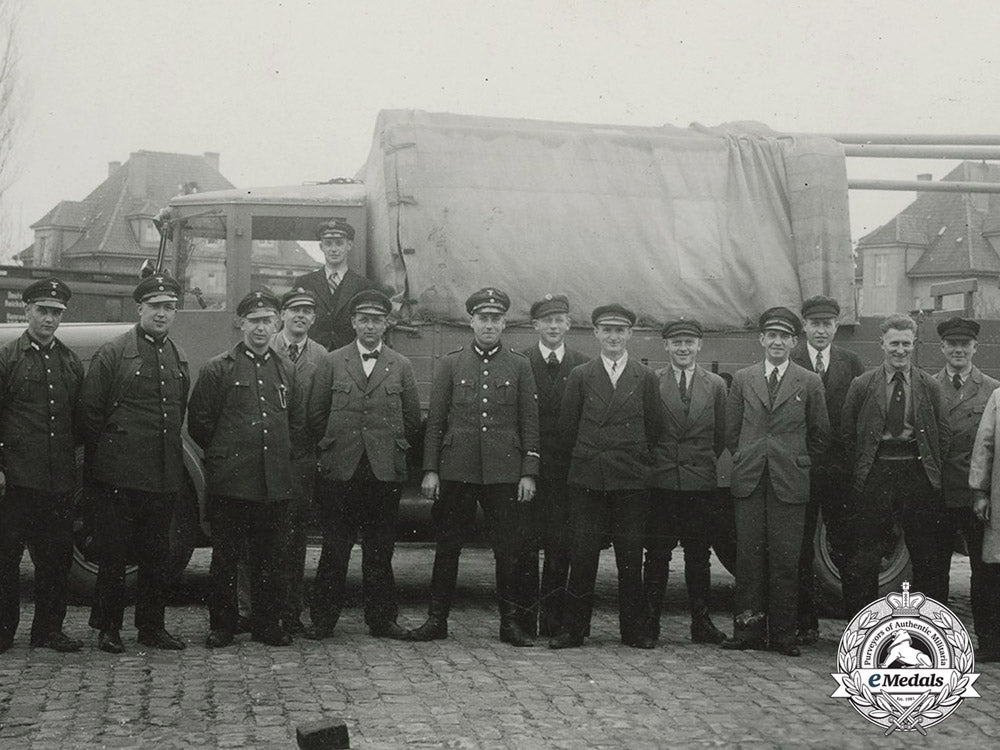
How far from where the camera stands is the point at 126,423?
6312 mm

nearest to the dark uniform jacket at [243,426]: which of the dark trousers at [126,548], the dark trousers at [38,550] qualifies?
the dark trousers at [126,548]

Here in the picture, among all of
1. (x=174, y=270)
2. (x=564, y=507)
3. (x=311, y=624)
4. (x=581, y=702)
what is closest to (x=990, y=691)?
(x=581, y=702)

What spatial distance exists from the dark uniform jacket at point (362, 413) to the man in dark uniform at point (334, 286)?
748mm

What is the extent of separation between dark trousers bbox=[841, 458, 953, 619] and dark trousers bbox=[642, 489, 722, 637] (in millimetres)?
774

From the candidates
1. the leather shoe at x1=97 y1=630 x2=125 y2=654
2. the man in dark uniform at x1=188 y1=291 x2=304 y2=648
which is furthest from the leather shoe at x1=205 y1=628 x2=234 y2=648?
the leather shoe at x1=97 y1=630 x2=125 y2=654

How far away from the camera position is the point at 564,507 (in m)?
6.99

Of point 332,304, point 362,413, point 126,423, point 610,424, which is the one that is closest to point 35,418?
point 126,423

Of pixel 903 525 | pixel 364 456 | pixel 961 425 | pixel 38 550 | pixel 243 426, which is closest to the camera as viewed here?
pixel 38 550

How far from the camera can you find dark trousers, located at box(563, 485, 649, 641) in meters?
6.61

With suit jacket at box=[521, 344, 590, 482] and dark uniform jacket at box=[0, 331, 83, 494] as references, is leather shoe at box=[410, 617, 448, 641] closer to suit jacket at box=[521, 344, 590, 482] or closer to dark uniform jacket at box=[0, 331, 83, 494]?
suit jacket at box=[521, 344, 590, 482]

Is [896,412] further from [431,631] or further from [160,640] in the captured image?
[160,640]

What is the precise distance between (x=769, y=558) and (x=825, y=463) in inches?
26.6

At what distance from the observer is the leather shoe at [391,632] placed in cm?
662

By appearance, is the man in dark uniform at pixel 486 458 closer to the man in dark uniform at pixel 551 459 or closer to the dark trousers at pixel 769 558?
the man in dark uniform at pixel 551 459
